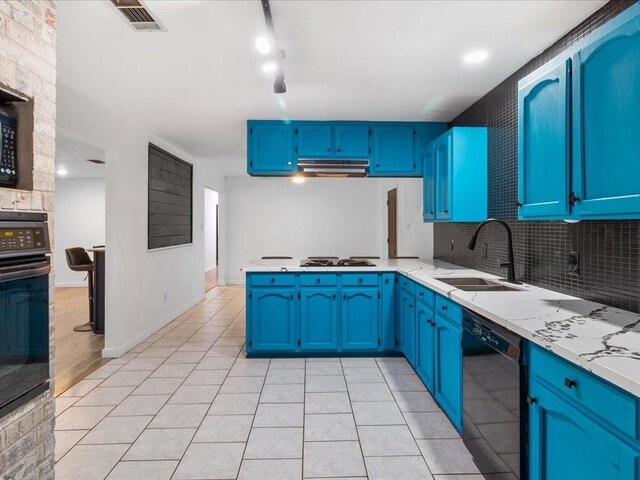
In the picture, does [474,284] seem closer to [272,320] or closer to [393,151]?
[393,151]

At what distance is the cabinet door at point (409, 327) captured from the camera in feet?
10.3

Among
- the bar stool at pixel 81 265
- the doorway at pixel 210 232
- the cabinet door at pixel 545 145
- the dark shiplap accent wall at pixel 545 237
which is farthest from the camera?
the doorway at pixel 210 232

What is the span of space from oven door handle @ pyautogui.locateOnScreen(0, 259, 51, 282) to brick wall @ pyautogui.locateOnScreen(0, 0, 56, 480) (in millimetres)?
180

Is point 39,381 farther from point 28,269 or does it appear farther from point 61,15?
point 61,15

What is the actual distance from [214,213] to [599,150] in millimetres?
Result: 9836

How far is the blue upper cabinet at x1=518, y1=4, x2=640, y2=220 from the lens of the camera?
1358 millimetres

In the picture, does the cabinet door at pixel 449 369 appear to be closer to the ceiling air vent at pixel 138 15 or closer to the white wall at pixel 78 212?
the ceiling air vent at pixel 138 15

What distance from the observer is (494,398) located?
1.74 meters

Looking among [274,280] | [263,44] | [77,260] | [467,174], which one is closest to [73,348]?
[77,260]

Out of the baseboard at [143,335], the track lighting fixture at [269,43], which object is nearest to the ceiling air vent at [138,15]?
the track lighting fixture at [269,43]

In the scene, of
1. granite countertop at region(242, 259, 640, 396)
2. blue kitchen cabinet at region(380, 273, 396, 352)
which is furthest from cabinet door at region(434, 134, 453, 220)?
granite countertop at region(242, 259, 640, 396)

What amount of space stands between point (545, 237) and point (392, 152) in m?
1.92

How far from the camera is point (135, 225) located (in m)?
4.02

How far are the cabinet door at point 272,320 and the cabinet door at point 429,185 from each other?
1.53 meters
